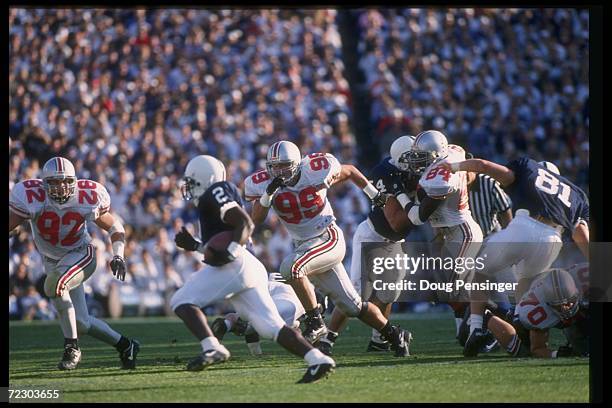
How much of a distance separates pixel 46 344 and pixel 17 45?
6543 mm

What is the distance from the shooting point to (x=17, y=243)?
1129 cm

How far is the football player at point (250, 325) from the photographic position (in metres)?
6.85

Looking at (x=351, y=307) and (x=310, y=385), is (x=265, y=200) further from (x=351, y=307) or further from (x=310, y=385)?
(x=310, y=385)

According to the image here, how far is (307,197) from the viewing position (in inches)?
264

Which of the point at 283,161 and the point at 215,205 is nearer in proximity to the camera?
the point at 215,205

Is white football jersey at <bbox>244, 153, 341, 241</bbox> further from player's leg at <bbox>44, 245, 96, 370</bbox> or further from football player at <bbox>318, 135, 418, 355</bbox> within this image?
player's leg at <bbox>44, 245, 96, 370</bbox>

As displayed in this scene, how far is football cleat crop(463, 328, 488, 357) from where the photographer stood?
6312 mm

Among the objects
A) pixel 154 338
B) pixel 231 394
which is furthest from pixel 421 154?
pixel 154 338

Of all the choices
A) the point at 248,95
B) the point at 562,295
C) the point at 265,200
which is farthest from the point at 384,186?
the point at 248,95

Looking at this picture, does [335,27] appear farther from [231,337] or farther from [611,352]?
[611,352]

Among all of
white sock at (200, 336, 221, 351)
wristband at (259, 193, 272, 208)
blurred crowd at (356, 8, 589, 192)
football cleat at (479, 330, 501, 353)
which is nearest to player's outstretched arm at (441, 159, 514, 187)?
football cleat at (479, 330, 501, 353)

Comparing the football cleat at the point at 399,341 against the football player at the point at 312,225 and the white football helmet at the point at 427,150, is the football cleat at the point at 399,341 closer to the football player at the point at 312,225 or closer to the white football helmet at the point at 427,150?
the football player at the point at 312,225

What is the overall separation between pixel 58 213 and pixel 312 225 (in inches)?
63.6

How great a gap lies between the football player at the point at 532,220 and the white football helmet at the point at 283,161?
3.13 feet
